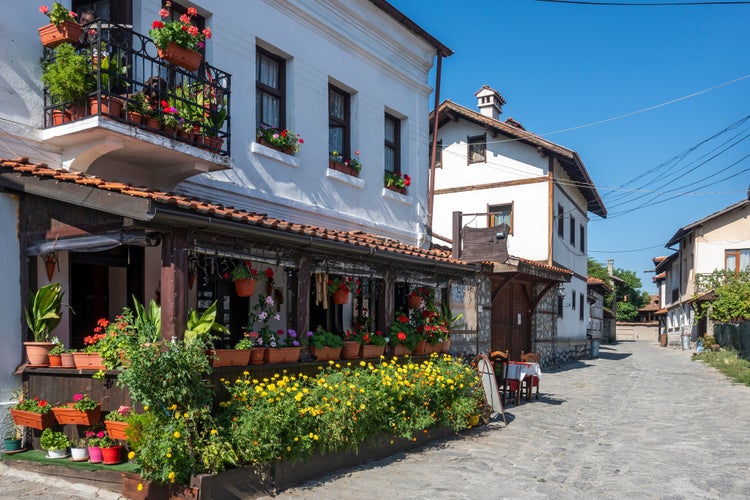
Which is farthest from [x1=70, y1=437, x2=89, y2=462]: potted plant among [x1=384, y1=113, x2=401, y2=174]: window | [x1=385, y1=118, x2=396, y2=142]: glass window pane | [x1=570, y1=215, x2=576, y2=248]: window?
[x1=570, y1=215, x2=576, y2=248]: window

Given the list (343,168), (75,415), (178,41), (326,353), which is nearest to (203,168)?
(178,41)

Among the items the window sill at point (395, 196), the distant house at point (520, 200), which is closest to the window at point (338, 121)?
the window sill at point (395, 196)

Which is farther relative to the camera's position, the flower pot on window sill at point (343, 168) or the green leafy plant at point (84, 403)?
the flower pot on window sill at point (343, 168)

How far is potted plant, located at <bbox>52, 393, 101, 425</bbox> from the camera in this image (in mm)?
6273

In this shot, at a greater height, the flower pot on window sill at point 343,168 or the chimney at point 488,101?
the chimney at point 488,101

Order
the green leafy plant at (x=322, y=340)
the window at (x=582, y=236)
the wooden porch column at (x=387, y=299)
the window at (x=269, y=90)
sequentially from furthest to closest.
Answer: the window at (x=582, y=236), the window at (x=269, y=90), the wooden porch column at (x=387, y=299), the green leafy plant at (x=322, y=340)

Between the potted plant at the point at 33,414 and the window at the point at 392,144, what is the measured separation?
28.1 ft

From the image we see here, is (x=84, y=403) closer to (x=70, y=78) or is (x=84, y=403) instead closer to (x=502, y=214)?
(x=70, y=78)

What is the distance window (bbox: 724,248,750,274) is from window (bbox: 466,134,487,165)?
1763cm

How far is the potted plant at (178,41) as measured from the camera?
750 centimetres

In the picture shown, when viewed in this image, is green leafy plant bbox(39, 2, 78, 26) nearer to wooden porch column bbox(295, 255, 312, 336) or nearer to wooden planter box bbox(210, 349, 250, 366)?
wooden porch column bbox(295, 255, 312, 336)

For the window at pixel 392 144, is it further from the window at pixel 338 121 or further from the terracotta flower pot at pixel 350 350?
the terracotta flower pot at pixel 350 350

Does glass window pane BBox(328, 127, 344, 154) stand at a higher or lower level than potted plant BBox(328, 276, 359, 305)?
higher

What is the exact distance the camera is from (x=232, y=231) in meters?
6.65
